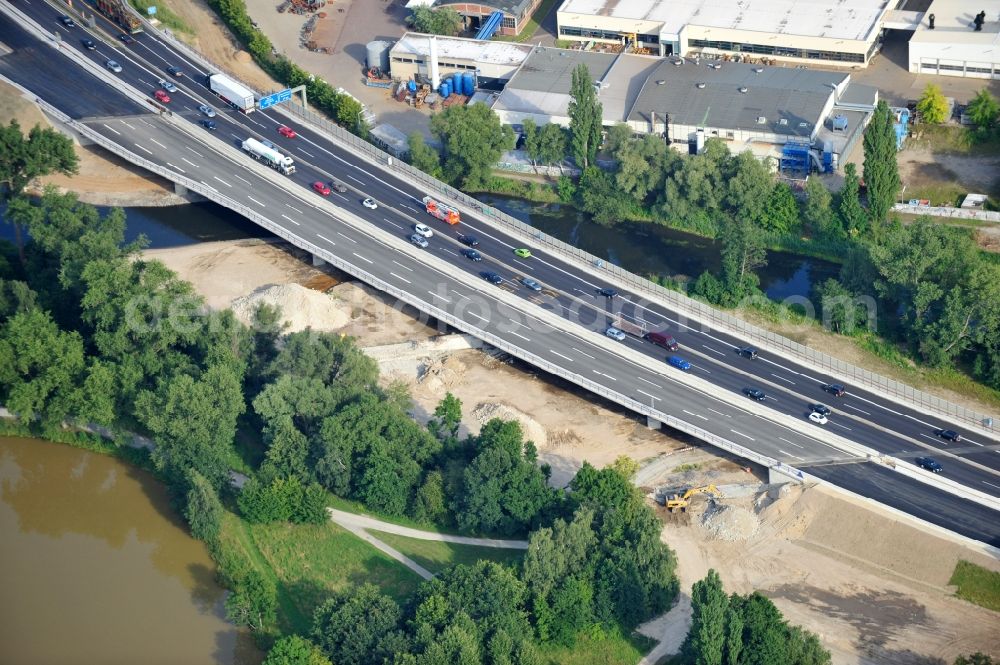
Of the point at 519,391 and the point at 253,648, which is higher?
the point at 519,391

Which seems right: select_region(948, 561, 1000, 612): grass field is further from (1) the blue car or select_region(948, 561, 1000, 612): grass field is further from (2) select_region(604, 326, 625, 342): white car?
(2) select_region(604, 326, 625, 342): white car

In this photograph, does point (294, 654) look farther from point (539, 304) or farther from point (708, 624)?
point (539, 304)

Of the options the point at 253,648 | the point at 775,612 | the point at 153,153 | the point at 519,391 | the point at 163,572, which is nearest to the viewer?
the point at 775,612

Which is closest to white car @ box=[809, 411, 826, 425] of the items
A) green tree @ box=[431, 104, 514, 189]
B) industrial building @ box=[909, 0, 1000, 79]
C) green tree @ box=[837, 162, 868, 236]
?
green tree @ box=[837, 162, 868, 236]

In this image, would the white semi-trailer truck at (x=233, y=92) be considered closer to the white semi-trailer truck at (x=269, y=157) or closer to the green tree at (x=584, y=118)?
the white semi-trailer truck at (x=269, y=157)

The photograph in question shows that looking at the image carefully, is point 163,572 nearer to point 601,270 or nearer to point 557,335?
point 557,335

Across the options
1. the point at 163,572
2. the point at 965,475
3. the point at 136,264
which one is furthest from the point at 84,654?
the point at 965,475

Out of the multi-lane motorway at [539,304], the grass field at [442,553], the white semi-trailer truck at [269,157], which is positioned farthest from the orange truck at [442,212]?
the grass field at [442,553]
